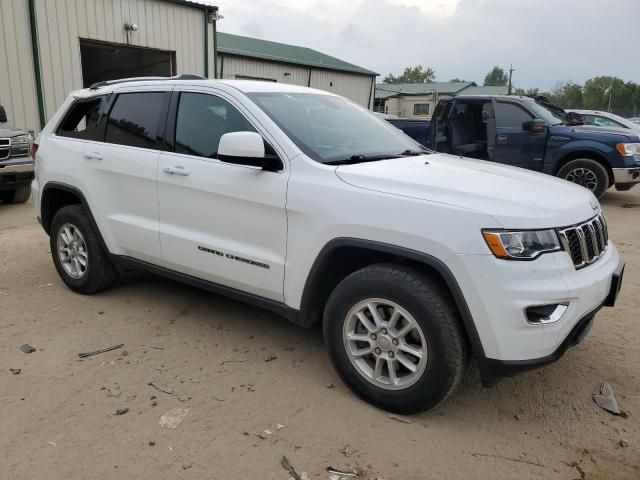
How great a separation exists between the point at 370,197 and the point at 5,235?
19.6ft

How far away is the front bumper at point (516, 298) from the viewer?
252 cm

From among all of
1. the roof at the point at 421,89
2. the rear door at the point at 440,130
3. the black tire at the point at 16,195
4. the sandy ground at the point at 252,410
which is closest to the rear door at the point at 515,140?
the rear door at the point at 440,130

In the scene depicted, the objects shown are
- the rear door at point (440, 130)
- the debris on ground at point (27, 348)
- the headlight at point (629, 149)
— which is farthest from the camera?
the rear door at point (440, 130)

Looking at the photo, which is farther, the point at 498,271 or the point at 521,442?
the point at 521,442

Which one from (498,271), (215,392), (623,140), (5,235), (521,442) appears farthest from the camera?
(623,140)

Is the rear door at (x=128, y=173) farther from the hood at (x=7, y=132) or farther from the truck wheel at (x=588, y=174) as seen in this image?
the truck wheel at (x=588, y=174)

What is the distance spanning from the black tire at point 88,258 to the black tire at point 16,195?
17.0 ft

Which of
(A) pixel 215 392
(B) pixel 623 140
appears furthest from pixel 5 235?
(B) pixel 623 140

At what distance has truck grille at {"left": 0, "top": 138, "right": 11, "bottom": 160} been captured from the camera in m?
8.49

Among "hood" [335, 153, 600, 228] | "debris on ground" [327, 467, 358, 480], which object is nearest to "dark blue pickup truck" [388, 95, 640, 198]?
"hood" [335, 153, 600, 228]

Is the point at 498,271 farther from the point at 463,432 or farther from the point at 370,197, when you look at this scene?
the point at 463,432

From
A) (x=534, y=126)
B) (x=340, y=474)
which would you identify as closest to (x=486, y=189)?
(x=340, y=474)

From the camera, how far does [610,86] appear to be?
69.8 meters

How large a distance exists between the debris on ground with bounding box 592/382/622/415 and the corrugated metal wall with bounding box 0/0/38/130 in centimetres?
1214
